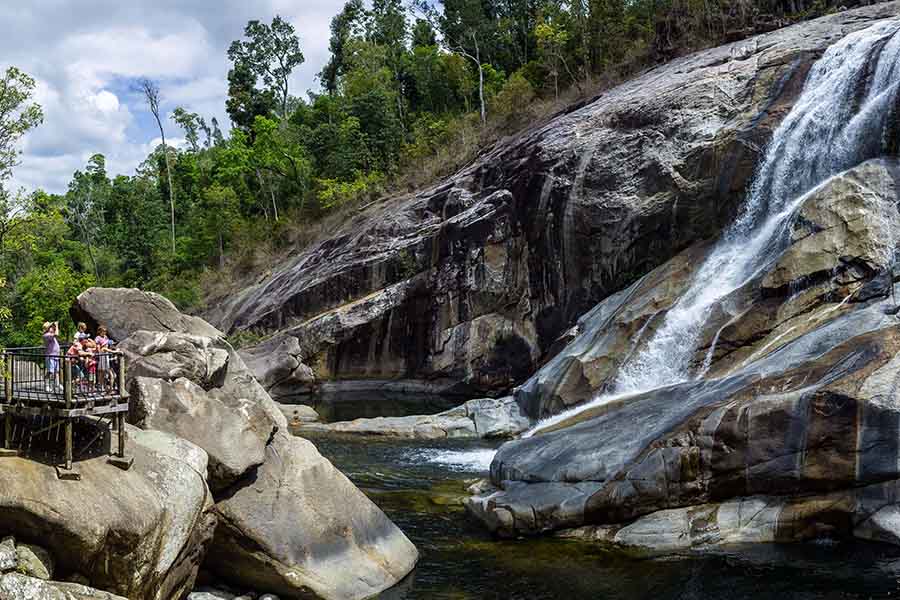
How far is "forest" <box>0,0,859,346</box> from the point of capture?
47.8 m

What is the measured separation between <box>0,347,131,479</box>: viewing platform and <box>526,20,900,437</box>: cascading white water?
1452 cm

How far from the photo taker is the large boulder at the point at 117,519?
11.5 metres

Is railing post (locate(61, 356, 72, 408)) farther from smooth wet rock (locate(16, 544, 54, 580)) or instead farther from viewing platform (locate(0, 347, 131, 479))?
smooth wet rock (locate(16, 544, 54, 580))

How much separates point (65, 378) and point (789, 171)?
78.8ft

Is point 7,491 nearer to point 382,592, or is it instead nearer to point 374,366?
point 382,592

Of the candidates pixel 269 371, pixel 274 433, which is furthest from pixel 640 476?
pixel 269 371

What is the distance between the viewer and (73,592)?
11203 millimetres

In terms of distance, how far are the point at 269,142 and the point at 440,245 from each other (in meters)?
34.0

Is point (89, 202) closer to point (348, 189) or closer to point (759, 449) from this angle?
point (348, 189)

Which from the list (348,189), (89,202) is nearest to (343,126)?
(348,189)

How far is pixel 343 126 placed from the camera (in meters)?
61.9

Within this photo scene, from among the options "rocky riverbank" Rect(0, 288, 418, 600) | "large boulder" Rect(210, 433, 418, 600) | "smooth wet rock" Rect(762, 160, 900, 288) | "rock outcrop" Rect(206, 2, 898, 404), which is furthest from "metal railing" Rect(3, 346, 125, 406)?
"rock outcrop" Rect(206, 2, 898, 404)

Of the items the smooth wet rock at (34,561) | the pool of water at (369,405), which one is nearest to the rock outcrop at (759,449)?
the smooth wet rock at (34,561)

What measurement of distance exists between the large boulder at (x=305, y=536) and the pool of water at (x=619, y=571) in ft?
2.15
